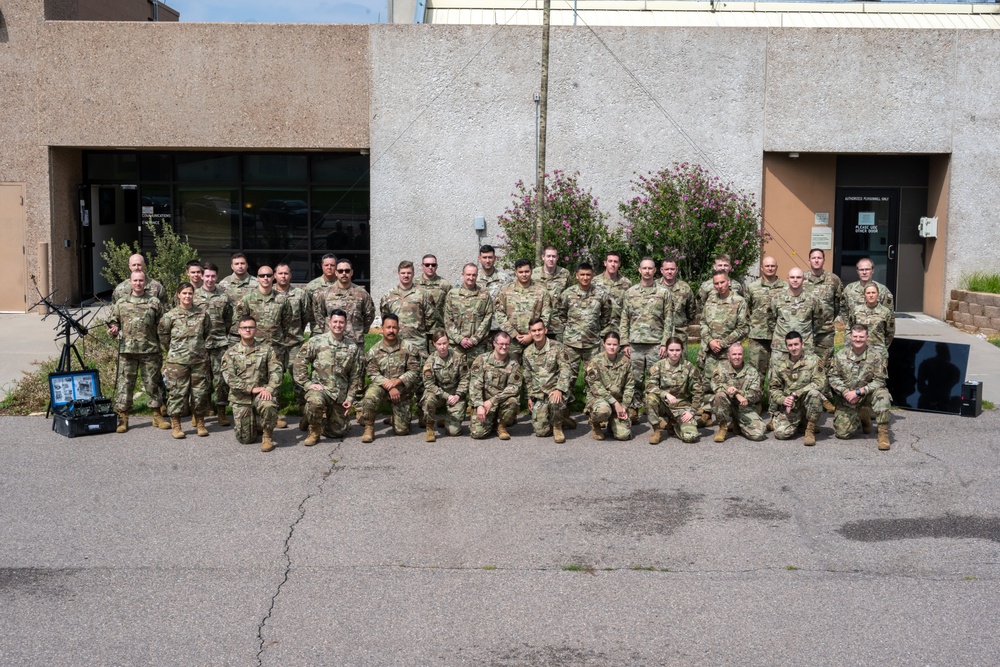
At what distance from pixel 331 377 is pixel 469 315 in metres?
1.81

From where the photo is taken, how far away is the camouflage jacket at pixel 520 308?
499 inches

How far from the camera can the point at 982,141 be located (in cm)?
1861

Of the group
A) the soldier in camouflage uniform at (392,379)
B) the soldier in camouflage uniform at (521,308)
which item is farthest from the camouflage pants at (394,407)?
the soldier in camouflage uniform at (521,308)

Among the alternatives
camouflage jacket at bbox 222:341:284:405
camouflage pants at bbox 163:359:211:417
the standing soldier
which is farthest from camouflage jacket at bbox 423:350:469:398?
camouflage pants at bbox 163:359:211:417

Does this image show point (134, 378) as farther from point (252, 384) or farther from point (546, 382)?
point (546, 382)

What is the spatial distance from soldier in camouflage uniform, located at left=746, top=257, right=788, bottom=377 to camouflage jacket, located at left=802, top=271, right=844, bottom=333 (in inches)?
12.9

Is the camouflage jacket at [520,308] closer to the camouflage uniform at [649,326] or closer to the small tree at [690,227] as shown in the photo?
the camouflage uniform at [649,326]

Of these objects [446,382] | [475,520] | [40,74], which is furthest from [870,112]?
[40,74]

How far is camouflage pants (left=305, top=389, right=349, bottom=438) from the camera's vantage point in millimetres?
11383

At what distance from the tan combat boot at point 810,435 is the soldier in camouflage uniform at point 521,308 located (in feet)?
10.3

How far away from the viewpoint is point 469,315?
12531 millimetres

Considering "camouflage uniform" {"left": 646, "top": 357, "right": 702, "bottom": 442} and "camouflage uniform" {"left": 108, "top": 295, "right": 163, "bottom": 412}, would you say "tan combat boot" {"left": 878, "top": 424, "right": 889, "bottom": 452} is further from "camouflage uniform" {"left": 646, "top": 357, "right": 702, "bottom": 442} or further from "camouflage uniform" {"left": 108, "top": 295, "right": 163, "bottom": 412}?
"camouflage uniform" {"left": 108, "top": 295, "right": 163, "bottom": 412}

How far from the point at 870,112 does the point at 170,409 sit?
12.6 meters

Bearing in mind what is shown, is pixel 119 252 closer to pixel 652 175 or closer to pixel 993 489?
pixel 652 175
